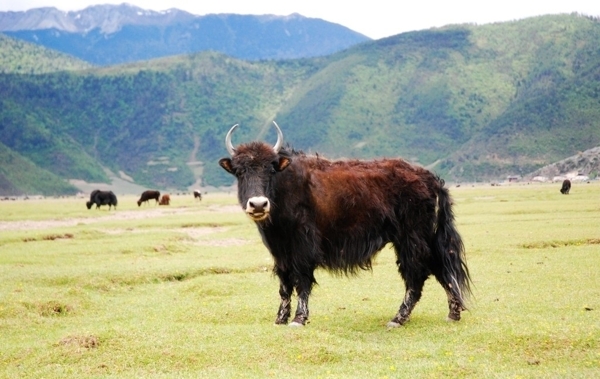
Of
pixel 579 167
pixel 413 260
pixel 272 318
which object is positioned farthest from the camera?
pixel 579 167

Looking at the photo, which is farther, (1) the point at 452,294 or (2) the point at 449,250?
(2) the point at 449,250

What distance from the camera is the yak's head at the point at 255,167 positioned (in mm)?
10984

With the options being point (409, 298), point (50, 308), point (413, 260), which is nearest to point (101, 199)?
point (50, 308)

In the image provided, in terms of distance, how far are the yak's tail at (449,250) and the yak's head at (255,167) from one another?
302 cm

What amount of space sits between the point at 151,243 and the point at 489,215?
19.2m

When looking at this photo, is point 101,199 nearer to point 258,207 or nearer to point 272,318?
point 272,318

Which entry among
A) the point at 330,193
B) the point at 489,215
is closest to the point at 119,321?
the point at 330,193

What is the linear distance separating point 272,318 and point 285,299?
1.07 metres

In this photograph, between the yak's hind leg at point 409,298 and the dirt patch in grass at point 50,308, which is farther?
the dirt patch in grass at point 50,308

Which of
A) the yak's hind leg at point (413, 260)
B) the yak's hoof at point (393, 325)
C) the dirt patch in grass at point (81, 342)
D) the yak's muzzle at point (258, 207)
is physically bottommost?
the yak's hoof at point (393, 325)

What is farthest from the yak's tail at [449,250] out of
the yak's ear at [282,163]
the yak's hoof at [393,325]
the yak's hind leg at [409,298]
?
the yak's ear at [282,163]

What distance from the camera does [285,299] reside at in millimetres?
11578

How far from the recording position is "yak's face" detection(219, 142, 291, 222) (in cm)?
1097

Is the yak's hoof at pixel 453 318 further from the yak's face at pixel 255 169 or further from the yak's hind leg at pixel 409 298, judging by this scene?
the yak's face at pixel 255 169
